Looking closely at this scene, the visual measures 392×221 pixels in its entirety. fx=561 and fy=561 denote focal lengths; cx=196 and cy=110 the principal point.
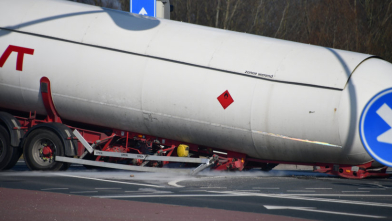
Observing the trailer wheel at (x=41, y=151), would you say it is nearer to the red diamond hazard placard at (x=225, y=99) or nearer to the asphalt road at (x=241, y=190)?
the asphalt road at (x=241, y=190)

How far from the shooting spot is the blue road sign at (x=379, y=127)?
8555mm

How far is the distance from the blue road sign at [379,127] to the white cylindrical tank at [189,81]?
→ 1.41 meters

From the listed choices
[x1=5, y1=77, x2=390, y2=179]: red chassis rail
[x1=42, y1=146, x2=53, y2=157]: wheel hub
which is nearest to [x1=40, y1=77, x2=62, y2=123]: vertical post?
[x1=5, y1=77, x2=390, y2=179]: red chassis rail

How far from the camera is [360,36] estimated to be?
22.1 metres

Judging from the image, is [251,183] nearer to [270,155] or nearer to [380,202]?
[270,155]

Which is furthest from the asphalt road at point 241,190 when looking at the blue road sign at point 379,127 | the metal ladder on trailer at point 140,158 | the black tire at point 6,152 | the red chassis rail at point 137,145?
the blue road sign at point 379,127

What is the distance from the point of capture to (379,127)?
28.7 ft

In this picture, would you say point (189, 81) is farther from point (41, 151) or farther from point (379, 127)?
point (379, 127)

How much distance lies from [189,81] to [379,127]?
13.8 ft

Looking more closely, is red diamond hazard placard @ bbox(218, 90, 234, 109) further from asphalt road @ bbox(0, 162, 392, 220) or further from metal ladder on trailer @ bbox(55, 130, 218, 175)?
asphalt road @ bbox(0, 162, 392, 220)

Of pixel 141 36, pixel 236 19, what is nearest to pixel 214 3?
pixel 236 19

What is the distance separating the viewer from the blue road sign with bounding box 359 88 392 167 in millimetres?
8555

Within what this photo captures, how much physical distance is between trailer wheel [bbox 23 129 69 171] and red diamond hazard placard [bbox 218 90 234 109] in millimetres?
4126

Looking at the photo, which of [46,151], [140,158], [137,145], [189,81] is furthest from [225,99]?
[46,151]
